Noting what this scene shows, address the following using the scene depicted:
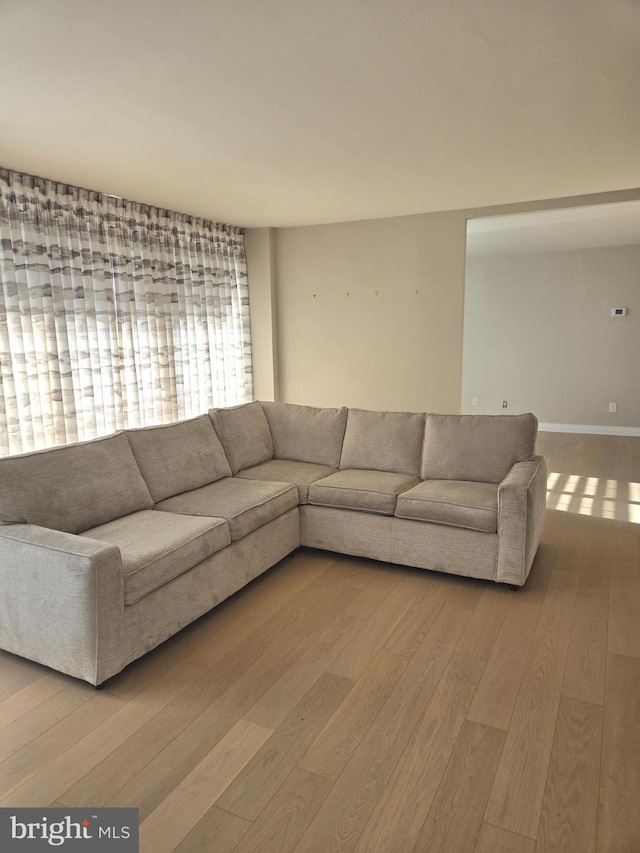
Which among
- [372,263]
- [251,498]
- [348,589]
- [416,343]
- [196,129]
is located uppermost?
[196,129]

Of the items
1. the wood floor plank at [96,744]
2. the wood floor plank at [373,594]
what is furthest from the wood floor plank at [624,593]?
the wood floor plank at [96,744]

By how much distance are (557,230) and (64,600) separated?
19.1 ft

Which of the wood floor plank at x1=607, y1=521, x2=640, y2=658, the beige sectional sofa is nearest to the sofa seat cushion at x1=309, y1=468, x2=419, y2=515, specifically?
the beige sectional sofa

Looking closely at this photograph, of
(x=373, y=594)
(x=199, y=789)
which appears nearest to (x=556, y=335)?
(x=373, y=594)

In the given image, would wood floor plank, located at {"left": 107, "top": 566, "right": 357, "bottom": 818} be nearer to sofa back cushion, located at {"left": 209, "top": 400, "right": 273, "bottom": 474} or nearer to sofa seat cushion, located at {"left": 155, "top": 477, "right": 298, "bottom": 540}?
sofa seat cushion, located at {"left": 155, "top": 477, "right": 298, "bottom": 540}

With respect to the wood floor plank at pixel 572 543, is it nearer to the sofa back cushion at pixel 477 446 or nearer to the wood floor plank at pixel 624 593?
the wood floor plank at pixel 624 593

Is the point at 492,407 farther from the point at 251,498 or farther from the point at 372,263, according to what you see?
the point at 251,498

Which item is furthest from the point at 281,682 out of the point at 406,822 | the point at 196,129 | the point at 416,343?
the point at 416,343

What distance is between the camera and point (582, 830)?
61.8 inches

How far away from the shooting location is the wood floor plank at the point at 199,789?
61.7 inches

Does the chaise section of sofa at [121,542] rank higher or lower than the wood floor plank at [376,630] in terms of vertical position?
higher

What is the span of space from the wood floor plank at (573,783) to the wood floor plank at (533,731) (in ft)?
0.08

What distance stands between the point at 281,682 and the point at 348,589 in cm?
92

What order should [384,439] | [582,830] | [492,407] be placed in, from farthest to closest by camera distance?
[492,407] → [384,439] → [582,830]
